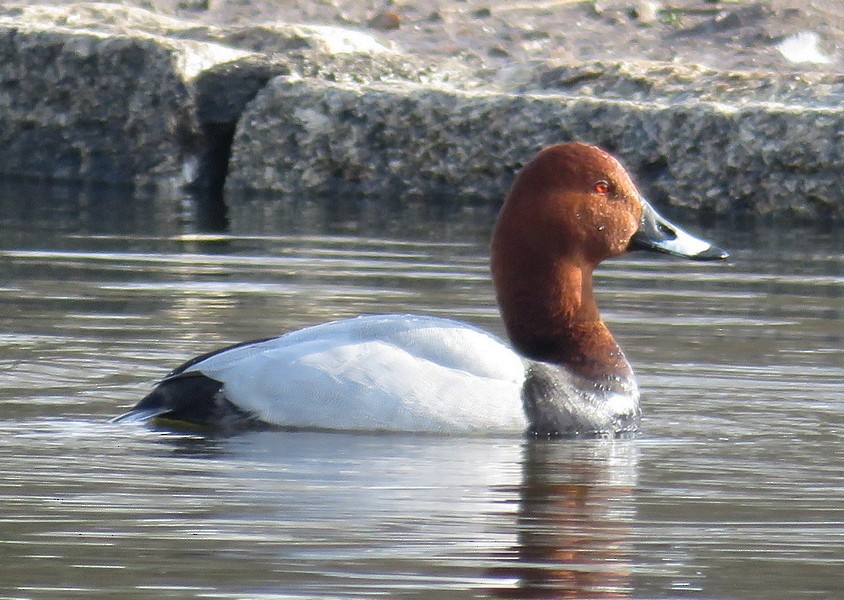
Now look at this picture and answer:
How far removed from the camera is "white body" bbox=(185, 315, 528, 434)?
5.39 meters

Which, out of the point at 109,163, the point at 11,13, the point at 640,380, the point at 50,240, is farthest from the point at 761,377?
the point at 11,13

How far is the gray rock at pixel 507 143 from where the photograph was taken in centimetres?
1091

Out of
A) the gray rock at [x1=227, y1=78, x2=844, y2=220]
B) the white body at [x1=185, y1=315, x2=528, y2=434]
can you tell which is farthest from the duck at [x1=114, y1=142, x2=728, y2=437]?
the gray rock at [x1=227, y1=78, x2=844, y2=220]

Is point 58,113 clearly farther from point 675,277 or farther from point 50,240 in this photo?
point 675,277

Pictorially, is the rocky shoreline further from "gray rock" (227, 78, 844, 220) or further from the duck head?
the duck head

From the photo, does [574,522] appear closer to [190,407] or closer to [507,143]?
[190,407]

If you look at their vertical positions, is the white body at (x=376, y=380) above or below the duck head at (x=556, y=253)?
below

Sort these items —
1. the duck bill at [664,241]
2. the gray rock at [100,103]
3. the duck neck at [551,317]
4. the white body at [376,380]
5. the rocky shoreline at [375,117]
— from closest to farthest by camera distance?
the white body at [376,380], the duck neck at [551,317], the duck bill at [664,241], the rocky shoreline at [375,117], the gray rock at [100,103]

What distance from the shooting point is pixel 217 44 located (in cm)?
1263

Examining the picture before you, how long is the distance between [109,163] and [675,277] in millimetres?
4725

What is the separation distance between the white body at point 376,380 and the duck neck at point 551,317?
474 mm

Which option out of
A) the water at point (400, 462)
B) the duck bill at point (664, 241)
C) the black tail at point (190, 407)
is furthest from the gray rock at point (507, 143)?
the black tail at point (190, 407)

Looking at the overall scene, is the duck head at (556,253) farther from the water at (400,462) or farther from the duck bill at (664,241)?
the water at (400,462)

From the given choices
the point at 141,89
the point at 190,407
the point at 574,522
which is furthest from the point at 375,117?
the point at 574,522
